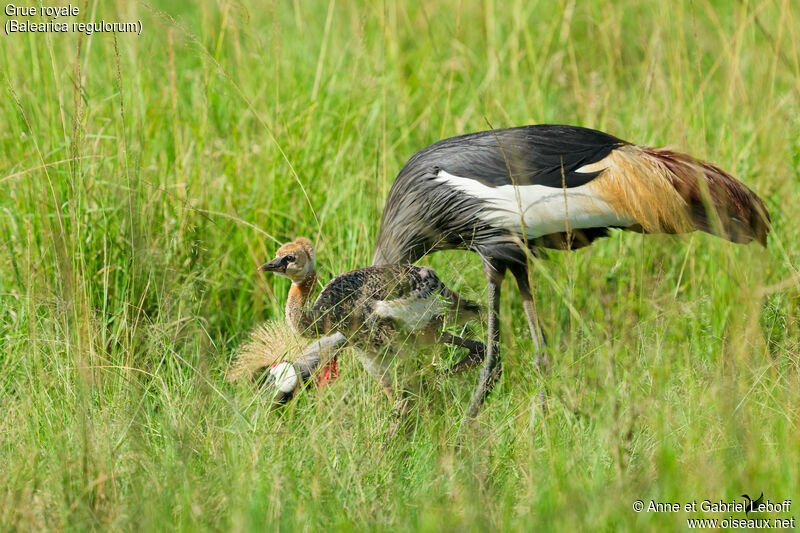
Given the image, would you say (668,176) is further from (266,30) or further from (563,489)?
(266,30)

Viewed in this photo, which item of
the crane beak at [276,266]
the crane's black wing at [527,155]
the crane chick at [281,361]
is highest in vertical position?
the crane's black wing at [527,155]

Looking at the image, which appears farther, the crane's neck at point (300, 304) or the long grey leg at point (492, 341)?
the long grey leg at point (492, 341)

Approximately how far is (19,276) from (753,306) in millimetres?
2930

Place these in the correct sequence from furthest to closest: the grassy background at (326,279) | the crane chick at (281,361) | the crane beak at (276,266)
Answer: the crane chick at (281,361) → the crane beak at (276,266) → the grassy background at (326,279)

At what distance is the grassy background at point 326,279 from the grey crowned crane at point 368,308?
0.17 m

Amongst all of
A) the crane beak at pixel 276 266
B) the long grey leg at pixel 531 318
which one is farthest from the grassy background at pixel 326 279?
the crane beak at pixel 276 266

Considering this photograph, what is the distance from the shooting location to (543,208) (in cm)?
348

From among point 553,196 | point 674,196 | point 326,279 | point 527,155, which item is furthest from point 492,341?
point 326,279

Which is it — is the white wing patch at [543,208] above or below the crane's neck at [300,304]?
above

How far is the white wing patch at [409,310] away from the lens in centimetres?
347

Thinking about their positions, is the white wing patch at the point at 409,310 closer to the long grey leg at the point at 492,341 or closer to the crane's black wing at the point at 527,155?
the long grey leg at the point at 492,341

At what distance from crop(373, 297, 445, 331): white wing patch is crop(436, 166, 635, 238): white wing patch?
43cm

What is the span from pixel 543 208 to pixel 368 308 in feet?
2.68

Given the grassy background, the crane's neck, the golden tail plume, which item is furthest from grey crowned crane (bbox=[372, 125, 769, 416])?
the crane's neck
